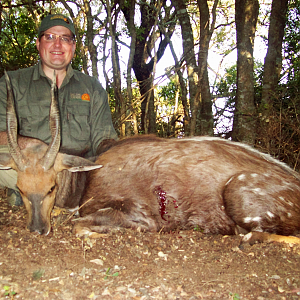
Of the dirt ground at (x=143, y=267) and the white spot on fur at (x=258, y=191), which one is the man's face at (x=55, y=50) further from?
the white spot on fur at (x=258, y=191)

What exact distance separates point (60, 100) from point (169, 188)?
6.39 feet

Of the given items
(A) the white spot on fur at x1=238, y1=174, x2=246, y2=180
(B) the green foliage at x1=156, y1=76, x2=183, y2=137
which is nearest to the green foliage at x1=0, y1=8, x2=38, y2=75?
(B) the green foliage at x1=156, y1=76, x2=183, y2=137

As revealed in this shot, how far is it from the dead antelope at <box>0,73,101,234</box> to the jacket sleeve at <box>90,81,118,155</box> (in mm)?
1087

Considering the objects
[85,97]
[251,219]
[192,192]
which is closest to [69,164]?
[192,192]

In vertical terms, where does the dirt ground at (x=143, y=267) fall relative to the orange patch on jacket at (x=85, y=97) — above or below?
below

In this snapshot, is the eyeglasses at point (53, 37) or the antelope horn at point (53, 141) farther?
the eyeglasses at point (53, 37)

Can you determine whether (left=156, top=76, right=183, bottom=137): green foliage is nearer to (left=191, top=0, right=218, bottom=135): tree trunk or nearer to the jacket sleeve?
(left=191, top=0, right=218, bottom=135): tree trunk

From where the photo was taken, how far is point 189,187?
342 centimetres

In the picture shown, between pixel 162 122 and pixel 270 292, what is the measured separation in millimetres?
7215

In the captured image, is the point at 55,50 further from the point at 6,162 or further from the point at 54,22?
the point at 6,162

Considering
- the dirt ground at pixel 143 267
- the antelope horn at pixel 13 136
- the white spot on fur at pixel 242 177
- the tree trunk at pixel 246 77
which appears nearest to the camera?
the dirt ground at pixel 143 267

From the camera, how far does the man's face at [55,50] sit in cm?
430

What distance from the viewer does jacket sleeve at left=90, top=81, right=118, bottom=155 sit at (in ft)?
14.4

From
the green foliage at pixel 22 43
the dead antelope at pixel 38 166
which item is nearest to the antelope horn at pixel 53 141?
the dead antelope at pixel 38 166
